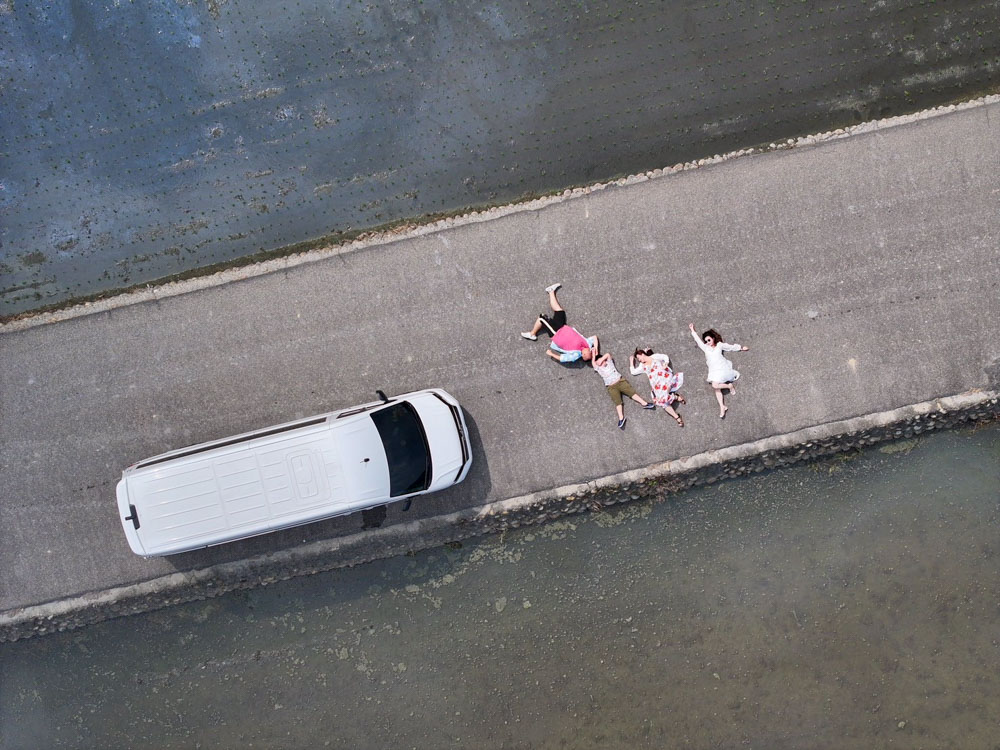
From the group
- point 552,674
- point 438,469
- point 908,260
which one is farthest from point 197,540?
point 908,260

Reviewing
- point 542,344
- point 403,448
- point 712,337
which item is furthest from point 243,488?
point 712,337

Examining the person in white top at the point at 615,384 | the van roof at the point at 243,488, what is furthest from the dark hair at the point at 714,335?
the van roof at the point at 243,488

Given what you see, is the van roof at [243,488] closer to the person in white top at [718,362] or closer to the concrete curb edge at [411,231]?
the concrete curb edge at [411,231]

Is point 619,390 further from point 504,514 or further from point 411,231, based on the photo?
point 411,231

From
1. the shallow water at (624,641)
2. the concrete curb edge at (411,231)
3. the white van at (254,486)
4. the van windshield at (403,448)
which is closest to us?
the white van at (254,486)

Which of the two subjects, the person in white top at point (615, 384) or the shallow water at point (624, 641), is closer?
the person in white top at point (615, 384)

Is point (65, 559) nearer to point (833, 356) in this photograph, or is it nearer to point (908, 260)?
point (833, 356)
